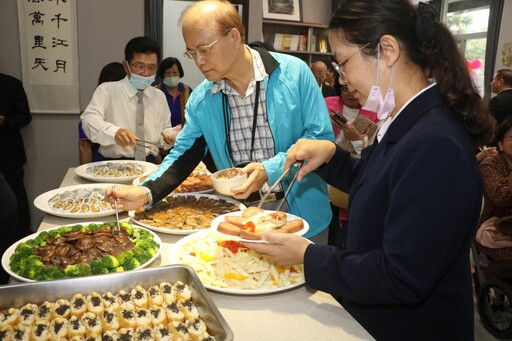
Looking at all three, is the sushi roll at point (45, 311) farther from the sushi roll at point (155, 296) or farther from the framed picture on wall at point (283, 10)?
the framed picture on wall at point (283, 10)

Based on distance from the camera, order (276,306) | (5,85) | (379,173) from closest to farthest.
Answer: (379,173) < (276,306) < (5,85)

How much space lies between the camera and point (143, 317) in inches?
47.8

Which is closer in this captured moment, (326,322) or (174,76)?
(326,322)

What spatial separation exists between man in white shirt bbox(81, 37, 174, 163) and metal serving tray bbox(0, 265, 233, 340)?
184cm

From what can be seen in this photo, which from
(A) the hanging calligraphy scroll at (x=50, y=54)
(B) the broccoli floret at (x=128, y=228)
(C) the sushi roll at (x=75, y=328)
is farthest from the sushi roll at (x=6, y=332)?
(A) the hanging calligraphy scroll at (x=50, y=54)

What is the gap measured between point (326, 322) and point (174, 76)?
13.3 ft

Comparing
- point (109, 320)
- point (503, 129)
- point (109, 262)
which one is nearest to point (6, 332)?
point (109, 320)

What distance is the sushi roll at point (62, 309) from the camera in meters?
1.21

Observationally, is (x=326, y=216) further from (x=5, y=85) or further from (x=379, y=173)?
(x=5, y=85)

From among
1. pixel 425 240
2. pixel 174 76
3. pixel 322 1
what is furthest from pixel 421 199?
pixel 322 1

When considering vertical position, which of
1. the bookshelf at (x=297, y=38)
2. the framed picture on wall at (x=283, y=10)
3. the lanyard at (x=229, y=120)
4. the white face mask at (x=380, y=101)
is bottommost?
the lanyard at (x=229, y=120)

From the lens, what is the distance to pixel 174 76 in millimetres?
4832

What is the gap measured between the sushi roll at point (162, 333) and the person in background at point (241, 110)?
831mm

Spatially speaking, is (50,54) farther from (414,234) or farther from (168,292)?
(414,234)
